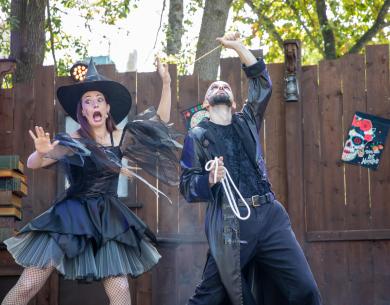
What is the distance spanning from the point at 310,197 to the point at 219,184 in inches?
79.2

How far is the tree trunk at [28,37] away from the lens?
8.98 m

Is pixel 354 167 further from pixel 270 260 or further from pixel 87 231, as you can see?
pixel 87 231

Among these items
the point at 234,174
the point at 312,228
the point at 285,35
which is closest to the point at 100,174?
the point at 234,174

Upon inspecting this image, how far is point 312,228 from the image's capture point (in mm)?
7363

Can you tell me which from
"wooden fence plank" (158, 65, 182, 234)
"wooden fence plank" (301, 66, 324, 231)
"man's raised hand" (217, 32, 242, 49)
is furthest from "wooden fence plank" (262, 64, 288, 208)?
"man's raised hand" (217, 32, 242, 49)

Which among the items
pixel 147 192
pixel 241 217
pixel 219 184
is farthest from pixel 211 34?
pixel 241 217

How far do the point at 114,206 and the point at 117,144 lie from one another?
558mm

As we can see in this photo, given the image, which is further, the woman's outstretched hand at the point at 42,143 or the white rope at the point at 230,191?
the woman's outstretched hand at the point at 42,143

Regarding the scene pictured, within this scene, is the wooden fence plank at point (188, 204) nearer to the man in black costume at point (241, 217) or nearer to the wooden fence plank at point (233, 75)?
the wooden fence plank at point (233, 75)

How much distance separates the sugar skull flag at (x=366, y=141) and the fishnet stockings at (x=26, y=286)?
3.03 m

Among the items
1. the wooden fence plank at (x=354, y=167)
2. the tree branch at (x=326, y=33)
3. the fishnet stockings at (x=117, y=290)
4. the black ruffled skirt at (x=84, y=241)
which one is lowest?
the fishnet stockings at (x=117, y=290)

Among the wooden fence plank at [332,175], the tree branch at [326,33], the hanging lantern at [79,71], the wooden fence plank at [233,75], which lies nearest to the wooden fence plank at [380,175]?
the wooden fence plank at [332,175]

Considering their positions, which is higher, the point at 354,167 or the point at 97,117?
the point at 97,117

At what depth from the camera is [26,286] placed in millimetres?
5855
